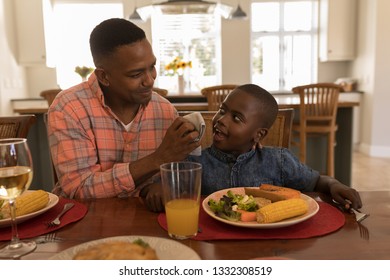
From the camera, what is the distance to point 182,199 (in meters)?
0.70

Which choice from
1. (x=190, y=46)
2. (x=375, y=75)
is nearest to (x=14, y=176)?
(x=375, y=75)

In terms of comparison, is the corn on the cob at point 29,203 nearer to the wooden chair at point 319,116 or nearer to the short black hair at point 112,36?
the short black hair at point 112,36

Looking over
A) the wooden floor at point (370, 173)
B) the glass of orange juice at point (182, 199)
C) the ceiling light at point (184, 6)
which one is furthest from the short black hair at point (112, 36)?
the wooden floor at point (370, 173)

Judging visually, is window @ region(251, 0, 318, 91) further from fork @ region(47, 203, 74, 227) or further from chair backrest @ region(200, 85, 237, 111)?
fork @ region(47, 203, 74, 227)

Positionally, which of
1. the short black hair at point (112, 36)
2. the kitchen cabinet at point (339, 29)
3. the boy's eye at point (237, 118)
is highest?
the kitchen cabinet at point (339, 29)

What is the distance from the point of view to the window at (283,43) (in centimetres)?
552

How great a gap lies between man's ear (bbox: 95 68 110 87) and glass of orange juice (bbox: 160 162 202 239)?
0.54m

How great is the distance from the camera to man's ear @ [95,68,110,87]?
114 cm

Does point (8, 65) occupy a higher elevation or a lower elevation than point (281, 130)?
higher

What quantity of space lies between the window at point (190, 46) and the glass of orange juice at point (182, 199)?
4885 mm

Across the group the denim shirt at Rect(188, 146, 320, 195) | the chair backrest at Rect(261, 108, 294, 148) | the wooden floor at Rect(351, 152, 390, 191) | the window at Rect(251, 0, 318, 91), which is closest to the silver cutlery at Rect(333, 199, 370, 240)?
the denim shirt at Rect(188, 146, 320, 195)

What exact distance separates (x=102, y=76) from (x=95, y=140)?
0.19m

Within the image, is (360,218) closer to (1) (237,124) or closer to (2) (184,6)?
(1) (237,124)
